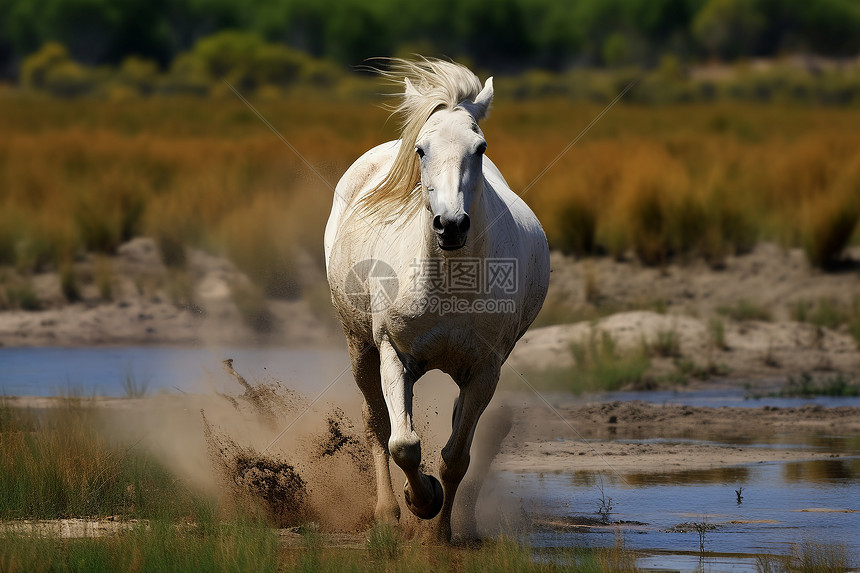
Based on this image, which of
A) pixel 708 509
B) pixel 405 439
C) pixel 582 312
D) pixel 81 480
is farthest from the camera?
pixel 582 312

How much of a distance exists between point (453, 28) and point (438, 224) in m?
62.7

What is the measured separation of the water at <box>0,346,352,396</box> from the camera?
1016 cm

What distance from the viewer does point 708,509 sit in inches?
272

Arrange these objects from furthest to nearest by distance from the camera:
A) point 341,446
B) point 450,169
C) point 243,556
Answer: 1. point 341,446
2. point 243,556
3. point 450,169

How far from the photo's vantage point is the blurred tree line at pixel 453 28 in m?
56.4

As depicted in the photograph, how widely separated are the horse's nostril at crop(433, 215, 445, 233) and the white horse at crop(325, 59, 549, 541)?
10cm

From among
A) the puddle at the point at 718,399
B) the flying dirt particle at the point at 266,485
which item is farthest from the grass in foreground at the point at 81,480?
the puddle at the point at 718,399

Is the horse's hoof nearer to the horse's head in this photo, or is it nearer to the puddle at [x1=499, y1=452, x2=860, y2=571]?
the puddle at [x1=499, y1=452, x2=860, y2=571]

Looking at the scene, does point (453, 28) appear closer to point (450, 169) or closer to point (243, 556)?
point (450, 169)

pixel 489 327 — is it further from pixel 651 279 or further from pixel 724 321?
pixel 651 279

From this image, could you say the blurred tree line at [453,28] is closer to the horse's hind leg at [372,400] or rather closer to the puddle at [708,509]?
the puddle at [708,509]

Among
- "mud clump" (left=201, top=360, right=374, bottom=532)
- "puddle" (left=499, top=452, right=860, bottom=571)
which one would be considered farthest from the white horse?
"puddle" (left=499, top=452, right=860, bottom=571)

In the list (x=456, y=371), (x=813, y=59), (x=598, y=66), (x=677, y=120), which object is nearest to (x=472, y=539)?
(x=456, y=371)

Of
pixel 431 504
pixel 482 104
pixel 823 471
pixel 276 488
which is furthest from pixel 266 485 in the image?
pixel 823 471
